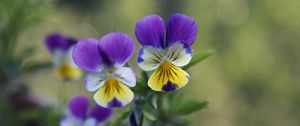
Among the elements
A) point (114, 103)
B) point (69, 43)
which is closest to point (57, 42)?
point (69, 43)

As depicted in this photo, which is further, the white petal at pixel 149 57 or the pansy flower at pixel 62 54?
the pansy flower at pixel 62 54

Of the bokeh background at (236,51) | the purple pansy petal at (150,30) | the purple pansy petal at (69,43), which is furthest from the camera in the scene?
the bokeh background at (236,51)

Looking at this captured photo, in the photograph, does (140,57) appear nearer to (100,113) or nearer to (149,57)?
(149,57)

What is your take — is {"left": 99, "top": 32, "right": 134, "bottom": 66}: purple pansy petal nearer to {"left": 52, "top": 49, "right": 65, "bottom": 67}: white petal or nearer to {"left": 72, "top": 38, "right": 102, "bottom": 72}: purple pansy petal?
{"left": 72, "top": 38, "right": 102, "bottom": 72}: purple pansy petal

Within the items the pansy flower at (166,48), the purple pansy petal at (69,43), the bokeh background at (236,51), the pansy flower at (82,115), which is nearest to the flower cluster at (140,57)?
the pansy flower at (166,48)

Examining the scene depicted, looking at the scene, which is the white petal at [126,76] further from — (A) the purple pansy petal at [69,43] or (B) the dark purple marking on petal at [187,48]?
(A) the purple pansy petal at [69,43]

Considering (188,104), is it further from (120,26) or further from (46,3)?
(120,26)
